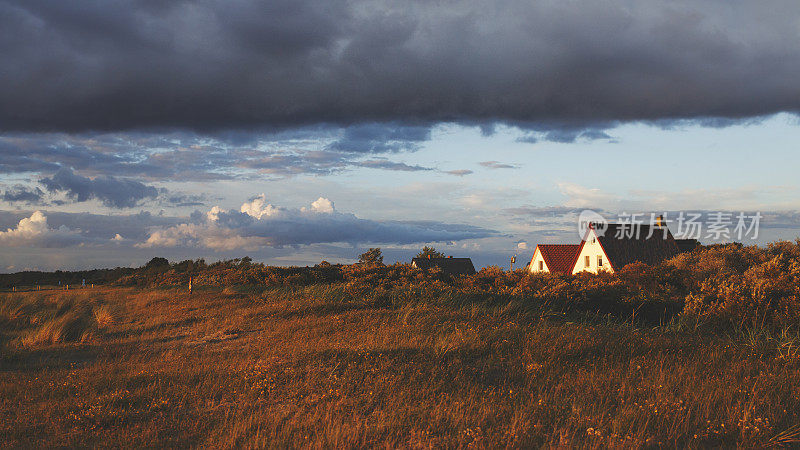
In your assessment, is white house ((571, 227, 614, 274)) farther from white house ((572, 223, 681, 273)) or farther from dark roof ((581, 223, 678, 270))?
dark roof ((581, 223, 678, 270))

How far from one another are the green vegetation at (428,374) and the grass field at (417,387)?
35mm

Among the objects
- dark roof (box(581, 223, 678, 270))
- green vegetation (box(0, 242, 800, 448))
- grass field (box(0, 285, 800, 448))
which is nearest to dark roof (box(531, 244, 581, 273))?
dark roof (box(581, 223, 678, 270))

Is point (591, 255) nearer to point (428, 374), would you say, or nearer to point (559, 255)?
point (559, 255)

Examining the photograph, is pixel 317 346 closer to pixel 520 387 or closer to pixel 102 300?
pixel 520 387

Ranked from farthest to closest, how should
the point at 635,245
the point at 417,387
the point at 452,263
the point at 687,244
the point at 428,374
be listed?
1. the point at 452,263
2. the point at 687,244
3. the point at 635,245
4. the point at 428,374
5. the point at 417,387

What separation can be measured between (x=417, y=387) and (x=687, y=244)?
47.5m

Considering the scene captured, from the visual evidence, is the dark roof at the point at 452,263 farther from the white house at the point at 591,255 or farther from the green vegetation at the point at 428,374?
the green vegetation at the point at 428,374

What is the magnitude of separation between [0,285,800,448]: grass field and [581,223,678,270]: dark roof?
99.0ft

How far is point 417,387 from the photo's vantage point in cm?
773

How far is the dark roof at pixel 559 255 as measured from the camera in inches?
1879

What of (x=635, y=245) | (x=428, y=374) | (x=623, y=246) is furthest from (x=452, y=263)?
(x=428, y=374)

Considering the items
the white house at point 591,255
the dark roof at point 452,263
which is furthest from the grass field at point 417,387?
the dark roof at point 452,263

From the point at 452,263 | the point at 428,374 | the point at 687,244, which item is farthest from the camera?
the point at 452,263

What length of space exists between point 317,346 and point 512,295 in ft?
26.7
